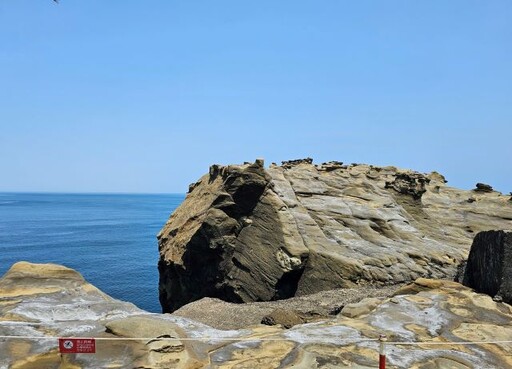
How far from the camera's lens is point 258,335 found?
11.3 metres

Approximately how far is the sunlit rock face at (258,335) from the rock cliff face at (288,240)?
9309 millimetres

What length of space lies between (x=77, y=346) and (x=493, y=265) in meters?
13.0

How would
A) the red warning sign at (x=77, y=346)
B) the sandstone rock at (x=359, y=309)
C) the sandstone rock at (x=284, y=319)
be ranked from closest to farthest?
the red warning sign at (x=77, y=346)
the sandstone rock at (x=359, y=309)
the sandstone rock at (x=284, y=319)

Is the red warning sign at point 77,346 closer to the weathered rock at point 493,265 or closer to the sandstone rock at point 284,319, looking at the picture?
the sandstone rock at point 284,319

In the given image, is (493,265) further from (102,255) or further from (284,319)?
(102,255)

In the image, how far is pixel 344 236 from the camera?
→ 26.2 m

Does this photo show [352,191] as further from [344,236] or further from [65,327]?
[65,327]

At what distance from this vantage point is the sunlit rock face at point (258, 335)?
9.17 metres

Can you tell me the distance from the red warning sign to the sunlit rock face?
2.57 ft

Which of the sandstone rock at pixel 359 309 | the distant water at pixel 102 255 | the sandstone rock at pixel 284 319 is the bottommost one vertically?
the distant water at pixel 102 255

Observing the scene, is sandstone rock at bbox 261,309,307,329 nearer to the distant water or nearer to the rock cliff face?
the rock cliff face

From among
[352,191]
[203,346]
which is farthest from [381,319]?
[352,191]

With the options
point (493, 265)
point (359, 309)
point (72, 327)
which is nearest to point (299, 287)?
point (359, 309)

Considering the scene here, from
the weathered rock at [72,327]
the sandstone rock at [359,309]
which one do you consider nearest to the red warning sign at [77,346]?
the weathered rock at [72,327]
